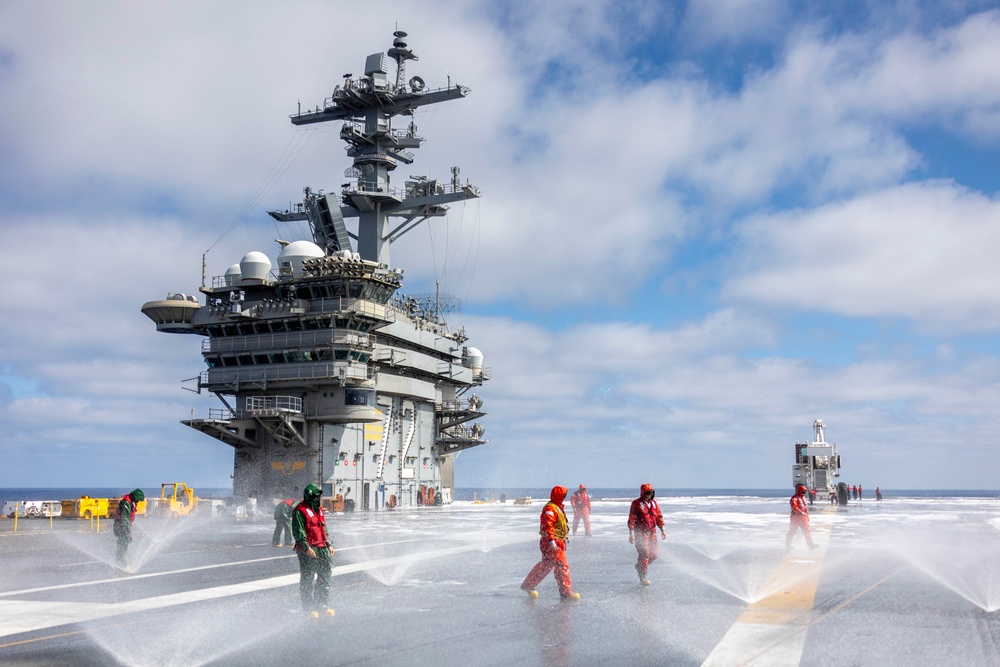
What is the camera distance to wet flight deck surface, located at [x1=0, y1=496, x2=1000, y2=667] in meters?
9.59

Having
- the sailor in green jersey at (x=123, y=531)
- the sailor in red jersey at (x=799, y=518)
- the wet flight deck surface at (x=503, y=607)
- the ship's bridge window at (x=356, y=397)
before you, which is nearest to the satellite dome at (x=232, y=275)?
the ship's bridge window at (x=356, y=397)

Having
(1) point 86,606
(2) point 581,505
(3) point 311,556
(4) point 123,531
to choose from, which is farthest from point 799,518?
(1) point 86,606

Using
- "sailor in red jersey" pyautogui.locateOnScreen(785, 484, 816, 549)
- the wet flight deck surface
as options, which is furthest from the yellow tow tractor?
"sailor in red jersey" pyautogui.locateOnScreen(785, 484, 816, 549)

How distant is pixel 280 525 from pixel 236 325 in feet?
94.7


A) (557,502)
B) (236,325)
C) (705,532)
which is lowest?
(705,532)

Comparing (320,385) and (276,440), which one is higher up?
(320,385)

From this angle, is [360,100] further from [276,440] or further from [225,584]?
[225,584]

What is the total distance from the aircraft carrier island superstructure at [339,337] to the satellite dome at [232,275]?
0.08 meters

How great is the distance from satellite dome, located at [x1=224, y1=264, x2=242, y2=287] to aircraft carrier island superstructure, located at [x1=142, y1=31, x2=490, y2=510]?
8 cm

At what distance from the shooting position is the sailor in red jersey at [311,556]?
1187 cm

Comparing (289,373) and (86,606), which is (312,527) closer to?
(86,606)

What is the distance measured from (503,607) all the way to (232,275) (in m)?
42.3

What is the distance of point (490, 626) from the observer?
36.7 feet

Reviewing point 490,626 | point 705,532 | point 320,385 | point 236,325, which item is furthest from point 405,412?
point 490,626
